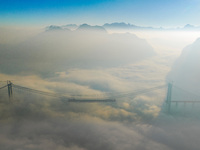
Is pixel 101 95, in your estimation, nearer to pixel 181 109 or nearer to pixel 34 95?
pixel 34 95

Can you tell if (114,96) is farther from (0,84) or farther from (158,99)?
(0,84)

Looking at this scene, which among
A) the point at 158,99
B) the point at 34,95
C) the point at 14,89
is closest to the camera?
the point at 158,99

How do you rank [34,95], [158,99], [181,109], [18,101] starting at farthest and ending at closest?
1. [34,95]
2. [158,99]
3. [18,101]
4. [181,109]

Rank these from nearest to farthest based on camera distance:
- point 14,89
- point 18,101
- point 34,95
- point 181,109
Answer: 1. point 181,109
2. point 18,101
3. point 34,95
4. point 14,89

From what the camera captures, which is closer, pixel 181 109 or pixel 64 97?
pixel 181 109

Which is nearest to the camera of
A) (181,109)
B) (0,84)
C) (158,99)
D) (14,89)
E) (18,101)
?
(181,109)

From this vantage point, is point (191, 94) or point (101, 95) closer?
point (191, 94)

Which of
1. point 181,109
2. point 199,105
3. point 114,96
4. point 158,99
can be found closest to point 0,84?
point 114,96

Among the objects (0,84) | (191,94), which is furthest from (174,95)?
(0,84)
